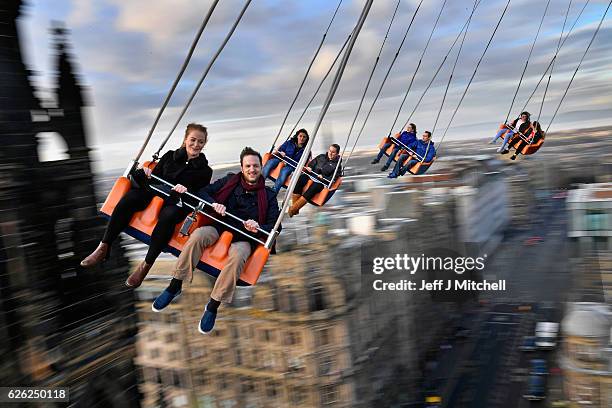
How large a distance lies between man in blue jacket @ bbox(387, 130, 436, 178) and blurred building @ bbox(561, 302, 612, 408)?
11.3m

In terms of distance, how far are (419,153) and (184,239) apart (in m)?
7.53

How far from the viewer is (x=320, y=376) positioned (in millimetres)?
26188

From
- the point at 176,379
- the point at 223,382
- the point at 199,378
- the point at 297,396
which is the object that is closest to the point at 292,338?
the point at 297,396

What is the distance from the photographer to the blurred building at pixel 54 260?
1489 centimetres

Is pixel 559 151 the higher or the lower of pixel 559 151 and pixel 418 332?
the higher

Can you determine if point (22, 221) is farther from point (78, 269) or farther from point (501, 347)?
point (501, 347)

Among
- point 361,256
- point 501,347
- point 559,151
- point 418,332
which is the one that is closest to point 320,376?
point 361,256

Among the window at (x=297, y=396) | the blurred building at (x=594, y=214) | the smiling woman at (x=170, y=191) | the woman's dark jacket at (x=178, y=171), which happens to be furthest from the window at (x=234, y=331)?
the woman's dark jacket at (x=178, y=171)

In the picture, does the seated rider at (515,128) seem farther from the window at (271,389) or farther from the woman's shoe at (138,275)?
the window at (271,389)

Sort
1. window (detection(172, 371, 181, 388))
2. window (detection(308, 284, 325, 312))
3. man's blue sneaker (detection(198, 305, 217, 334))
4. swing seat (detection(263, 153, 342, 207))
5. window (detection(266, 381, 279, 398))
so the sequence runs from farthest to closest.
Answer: window (detection(172, 371, 181, 388)) → window (detection(266, 381, 279, 398)) → window (detection(308, 284, 325, 312)) → swing seat (detection(263, 153, 342, 207)) → man's blue sneaker (detection(198, 305, 217, 334))

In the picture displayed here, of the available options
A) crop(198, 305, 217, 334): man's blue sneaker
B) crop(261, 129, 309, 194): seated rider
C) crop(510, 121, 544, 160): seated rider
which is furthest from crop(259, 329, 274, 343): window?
crop(198, 305, 217, 334): man's blue sneaker

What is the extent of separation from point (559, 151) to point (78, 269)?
44703 millimetres

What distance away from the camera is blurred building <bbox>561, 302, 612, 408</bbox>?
18984 millimetres

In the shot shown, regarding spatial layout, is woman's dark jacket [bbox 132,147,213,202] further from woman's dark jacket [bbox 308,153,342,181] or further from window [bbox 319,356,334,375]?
window [bbox 319,356,334,375]
